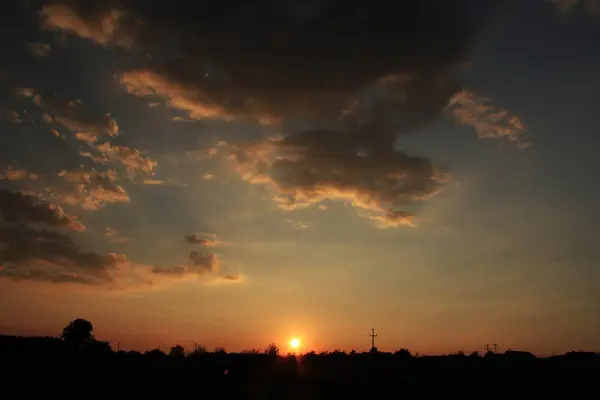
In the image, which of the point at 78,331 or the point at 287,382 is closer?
the point at 287,382

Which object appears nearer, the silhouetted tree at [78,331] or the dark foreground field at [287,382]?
the dark foreground field at [287,382]

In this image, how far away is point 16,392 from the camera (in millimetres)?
40375

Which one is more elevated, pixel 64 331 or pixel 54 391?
pixel 64 331

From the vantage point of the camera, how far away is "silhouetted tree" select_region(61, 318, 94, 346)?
124 metres

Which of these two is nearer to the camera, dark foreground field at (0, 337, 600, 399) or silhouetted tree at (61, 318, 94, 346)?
dark foreground field at (0, 337, 600, 399)

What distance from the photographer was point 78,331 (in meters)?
126

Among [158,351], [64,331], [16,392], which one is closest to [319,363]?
[16,392]

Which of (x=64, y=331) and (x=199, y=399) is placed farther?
(x=64, y=331)

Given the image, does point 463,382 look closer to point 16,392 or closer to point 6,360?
point 16,392

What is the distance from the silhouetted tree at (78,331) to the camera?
124 metres

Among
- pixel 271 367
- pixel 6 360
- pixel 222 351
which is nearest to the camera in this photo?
pixel 6 360

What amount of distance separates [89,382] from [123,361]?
15.3 metres

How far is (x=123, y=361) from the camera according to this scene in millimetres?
59375

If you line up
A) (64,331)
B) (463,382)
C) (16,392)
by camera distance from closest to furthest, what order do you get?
(16,392) → (463,382) → (64,331)
